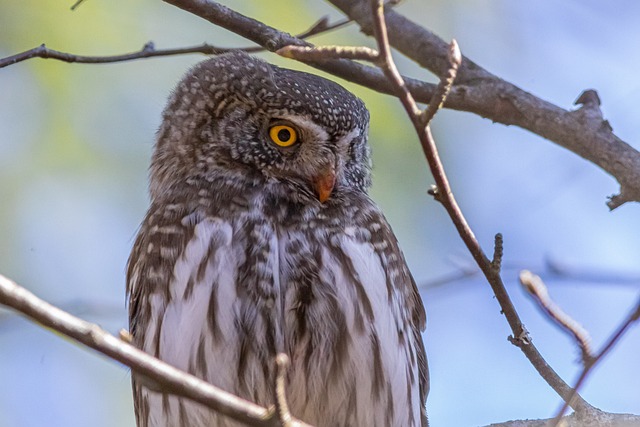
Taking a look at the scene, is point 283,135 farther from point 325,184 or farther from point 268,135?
point 325,184

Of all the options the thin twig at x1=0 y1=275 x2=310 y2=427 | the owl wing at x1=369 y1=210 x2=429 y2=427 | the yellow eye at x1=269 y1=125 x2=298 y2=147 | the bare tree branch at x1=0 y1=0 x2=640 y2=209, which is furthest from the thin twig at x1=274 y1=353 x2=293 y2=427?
the yellow eye at x1=269 y1=125 x2=298 y2=147

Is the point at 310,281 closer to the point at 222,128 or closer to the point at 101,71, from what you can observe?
the point at 222,128

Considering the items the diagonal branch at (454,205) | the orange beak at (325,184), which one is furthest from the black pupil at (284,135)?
the diagonal branch at (454,205)

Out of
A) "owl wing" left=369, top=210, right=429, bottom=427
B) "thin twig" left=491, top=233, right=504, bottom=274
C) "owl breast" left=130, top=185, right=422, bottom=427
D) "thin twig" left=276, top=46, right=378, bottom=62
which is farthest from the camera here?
"owl wing" left=369, top=210, right=429, bottom=427

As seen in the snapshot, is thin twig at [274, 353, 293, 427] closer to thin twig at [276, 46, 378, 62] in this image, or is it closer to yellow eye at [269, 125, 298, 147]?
thin twig at [276, 46, 378, 62]

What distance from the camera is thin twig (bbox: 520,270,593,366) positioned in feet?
6.78

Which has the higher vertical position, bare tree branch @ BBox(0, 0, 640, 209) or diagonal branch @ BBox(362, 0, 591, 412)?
bare tree branch @ BBox(0, 0, 640, 209)

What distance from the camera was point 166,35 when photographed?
6363 millimetres

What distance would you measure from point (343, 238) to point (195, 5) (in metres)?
1.12

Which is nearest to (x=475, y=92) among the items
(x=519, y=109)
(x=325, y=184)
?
(x=519, y=109)

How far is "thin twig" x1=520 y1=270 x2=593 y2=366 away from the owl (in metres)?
1.28

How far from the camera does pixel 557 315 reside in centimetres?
209

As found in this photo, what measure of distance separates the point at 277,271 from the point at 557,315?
1.43m

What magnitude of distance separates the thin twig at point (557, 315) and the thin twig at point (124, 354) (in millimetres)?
605
